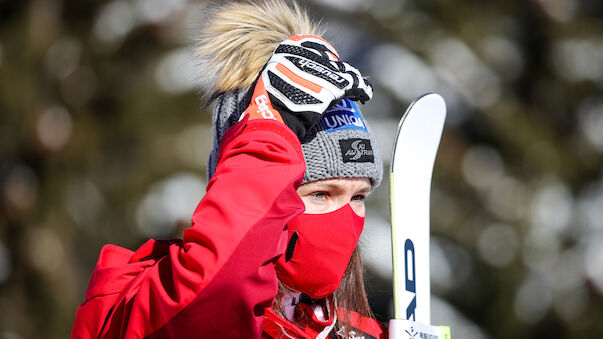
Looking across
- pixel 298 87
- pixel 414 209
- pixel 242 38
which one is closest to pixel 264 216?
pixel 298 87

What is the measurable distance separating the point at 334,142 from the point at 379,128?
5.13 meters

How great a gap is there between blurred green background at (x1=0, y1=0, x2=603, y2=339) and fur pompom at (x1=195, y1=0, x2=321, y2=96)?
195 inches

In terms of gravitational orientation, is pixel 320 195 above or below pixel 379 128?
below

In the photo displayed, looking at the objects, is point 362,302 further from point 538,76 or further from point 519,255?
point 538,76

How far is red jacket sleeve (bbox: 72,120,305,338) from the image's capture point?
1.17m

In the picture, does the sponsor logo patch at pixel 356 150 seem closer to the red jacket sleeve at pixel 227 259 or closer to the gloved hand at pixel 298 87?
the gloved hand at pixel 298 87

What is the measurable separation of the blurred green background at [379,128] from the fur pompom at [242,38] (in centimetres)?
496

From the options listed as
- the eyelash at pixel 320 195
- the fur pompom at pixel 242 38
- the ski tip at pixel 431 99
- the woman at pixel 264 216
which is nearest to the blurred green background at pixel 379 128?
the ski tip at pixel 431 99

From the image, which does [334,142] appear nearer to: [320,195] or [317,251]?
[320,195]

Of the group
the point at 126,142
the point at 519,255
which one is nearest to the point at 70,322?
the point at 126,142

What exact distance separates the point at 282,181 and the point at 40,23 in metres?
7.10

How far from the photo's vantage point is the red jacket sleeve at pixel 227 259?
1167mm

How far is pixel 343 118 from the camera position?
162cm

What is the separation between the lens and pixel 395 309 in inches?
69.6
